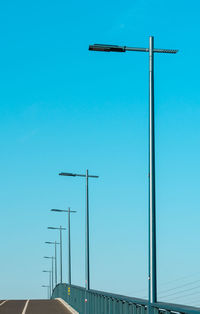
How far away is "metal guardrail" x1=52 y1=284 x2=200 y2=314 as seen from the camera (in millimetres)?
14670

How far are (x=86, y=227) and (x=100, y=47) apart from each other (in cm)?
1905

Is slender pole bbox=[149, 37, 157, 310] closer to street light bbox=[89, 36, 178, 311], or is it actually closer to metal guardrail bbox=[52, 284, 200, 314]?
street light bbox=[89, 36, 178, 311]

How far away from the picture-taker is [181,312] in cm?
1370

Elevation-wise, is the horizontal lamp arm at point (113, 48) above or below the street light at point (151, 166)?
above

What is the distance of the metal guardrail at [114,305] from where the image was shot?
1467 cm

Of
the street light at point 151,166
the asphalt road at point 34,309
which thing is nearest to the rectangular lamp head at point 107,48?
the street light at point 151,166

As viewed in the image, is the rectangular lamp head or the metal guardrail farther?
the rectangular lamp head

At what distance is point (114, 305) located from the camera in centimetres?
2408

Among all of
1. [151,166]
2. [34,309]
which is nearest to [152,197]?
[151,166]

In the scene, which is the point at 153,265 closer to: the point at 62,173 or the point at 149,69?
the point at 149,69

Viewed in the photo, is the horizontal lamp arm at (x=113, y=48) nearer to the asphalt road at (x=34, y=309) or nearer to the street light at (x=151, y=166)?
the street light at (x=151, y=166)

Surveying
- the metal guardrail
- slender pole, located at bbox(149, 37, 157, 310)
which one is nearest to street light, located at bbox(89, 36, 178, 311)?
slender pole, located at bbox(149, 37, 157, 310)

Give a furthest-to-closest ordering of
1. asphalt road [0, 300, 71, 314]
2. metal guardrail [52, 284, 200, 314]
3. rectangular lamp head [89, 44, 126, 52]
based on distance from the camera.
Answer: asphalt road [0, 300, 71, 314] < rectangular lamp head [89, 44, 126, 52] < metal guardrail [52, 284, 200, 314]

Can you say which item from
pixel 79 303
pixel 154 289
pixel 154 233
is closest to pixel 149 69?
pixel 154 233
